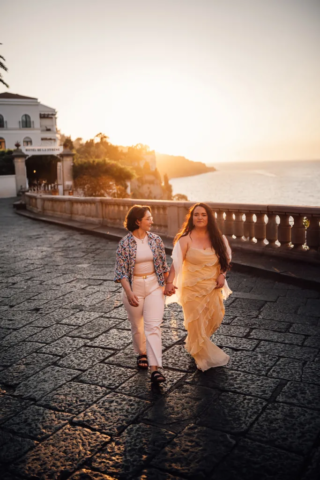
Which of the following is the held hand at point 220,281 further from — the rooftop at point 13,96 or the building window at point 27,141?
the rooftop at point 13,96

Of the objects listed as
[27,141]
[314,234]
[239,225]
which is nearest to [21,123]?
[27,141]

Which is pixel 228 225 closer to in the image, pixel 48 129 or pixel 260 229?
pixel 260 229

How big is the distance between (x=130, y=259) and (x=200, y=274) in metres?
0.70

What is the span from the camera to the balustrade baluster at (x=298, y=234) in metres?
8.19

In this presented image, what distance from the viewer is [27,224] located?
17.7 meters

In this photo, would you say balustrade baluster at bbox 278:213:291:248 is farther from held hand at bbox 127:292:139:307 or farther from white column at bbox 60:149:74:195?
white column at bbox 60:149:74:195

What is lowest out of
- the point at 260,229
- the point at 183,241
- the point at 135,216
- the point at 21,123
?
the point at 260,229

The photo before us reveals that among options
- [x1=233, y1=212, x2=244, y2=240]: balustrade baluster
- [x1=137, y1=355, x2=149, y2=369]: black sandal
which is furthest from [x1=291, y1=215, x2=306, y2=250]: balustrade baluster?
[x1=137, y1=355, x2=149, y2=369]: black sandal

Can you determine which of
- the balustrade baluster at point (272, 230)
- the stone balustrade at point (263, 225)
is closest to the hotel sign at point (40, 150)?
the stone balustrade at point (263, 225)

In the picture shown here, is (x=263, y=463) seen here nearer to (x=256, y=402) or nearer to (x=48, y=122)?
(x=256, y=402)

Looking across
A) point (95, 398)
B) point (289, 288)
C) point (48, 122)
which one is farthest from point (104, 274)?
point (48, 122)

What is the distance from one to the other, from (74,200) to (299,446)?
593 inches

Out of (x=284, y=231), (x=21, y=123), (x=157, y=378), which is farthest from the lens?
(x=21, y=123)

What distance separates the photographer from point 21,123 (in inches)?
2736
